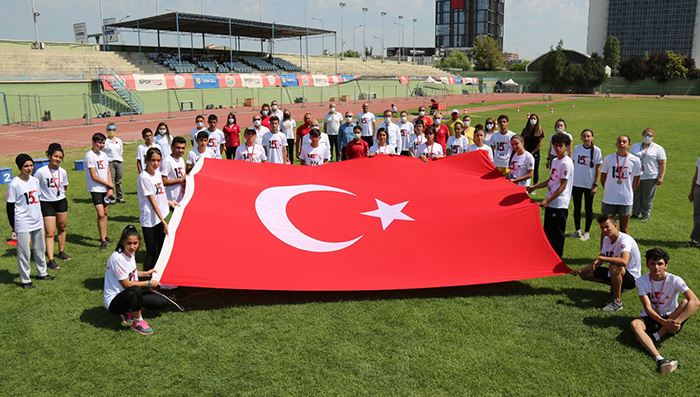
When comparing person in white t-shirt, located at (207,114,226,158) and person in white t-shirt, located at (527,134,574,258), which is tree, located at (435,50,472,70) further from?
person in white t-shirt, located at (527,134,574,258)

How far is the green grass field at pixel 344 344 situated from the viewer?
486 cm

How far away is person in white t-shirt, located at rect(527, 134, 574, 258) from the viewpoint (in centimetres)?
748

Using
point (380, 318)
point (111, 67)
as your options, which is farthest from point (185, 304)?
point (111, 67)

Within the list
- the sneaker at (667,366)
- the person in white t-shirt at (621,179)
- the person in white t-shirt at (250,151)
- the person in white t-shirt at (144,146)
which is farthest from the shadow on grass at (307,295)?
the person in white t-shirt at (144,146)

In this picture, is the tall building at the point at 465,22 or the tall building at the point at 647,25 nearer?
the tall building at the point at 647,25

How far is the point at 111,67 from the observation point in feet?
146

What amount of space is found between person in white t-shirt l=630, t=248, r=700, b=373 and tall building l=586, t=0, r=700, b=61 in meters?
157

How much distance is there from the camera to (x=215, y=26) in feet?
183

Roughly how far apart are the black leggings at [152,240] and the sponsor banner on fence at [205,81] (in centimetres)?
4062

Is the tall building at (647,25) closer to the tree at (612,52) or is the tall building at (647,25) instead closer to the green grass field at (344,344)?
the tree at (612,52)

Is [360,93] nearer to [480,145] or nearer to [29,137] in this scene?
[29,137]

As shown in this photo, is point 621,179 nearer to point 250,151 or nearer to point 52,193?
point 250,151

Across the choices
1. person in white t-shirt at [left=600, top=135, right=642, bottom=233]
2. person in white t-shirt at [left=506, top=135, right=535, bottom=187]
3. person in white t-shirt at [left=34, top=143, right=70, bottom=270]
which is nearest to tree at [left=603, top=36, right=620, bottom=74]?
person in white t-shirt at [left=600, top=135, right=642, bottom=233]

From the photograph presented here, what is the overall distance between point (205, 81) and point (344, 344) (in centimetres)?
4414
